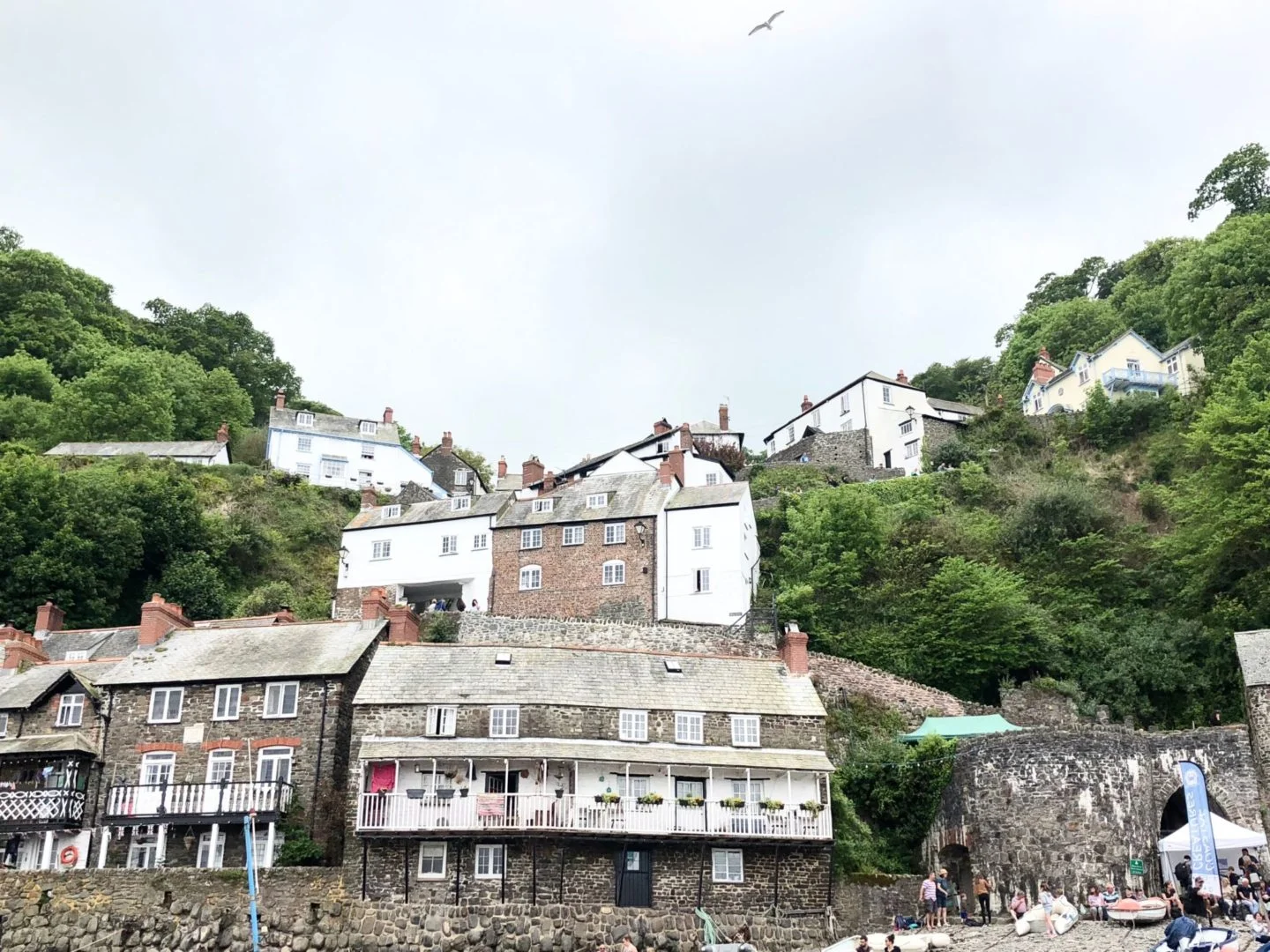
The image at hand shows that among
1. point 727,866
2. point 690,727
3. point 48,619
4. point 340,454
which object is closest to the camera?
point 727,866

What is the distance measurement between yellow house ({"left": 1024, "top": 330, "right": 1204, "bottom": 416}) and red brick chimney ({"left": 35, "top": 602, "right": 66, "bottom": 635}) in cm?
4840

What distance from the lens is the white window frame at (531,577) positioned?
46125 millimetres

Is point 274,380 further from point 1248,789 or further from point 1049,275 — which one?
point 1248,789

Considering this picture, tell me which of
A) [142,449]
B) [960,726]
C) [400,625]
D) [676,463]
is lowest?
[960,726]

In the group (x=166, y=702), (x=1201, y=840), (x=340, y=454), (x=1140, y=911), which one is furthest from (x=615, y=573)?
(x=340, y=454)

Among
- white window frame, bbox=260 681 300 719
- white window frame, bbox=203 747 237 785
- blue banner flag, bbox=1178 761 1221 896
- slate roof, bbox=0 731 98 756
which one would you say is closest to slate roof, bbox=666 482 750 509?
white window frame, bbox=260 681 300 719

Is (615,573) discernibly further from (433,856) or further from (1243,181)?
(1243,181)

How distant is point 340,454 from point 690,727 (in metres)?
40.8

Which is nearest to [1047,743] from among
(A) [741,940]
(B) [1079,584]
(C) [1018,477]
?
(A) [741,940]

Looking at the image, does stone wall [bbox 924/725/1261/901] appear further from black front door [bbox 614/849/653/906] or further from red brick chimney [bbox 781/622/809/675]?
black front door [bbox 614/849/653/906]

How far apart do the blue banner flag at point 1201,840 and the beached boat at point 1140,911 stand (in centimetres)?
123

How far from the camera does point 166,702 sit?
Answer: 106ft

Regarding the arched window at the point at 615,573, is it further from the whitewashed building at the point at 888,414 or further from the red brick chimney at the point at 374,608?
the whitewashed building at the point at 888,414

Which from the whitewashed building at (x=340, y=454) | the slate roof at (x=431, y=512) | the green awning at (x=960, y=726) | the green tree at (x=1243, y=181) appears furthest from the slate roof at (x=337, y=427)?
the green tree at (x=1243, y=181)
